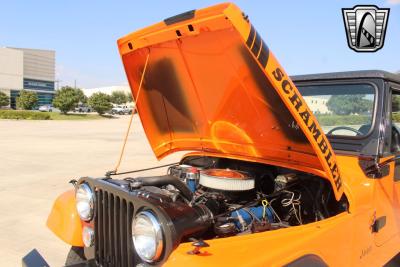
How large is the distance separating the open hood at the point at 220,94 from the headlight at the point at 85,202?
959 mm

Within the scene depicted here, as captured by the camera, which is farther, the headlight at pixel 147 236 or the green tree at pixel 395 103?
the green tree at pixel 395 103

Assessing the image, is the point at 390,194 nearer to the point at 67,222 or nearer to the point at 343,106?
the point at 343,106

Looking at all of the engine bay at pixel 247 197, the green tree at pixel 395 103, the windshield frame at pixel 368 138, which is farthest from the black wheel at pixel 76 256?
the green tree at pixel 395 103

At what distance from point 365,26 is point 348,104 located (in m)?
5.79

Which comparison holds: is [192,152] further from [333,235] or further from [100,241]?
[333,235]

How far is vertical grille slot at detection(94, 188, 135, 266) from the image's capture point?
2098mm

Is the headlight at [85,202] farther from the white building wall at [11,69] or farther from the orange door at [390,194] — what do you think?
the white building wall at [11,69]

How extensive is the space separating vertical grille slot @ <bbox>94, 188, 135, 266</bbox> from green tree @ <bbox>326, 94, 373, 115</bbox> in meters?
2.10

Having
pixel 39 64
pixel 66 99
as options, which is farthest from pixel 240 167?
pixel 39 64

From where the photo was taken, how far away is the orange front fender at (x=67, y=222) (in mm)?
2691

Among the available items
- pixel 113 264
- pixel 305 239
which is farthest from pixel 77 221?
pixel 305 239

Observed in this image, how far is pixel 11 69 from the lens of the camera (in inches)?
2916

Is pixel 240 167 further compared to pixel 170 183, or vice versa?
pixel 240 167

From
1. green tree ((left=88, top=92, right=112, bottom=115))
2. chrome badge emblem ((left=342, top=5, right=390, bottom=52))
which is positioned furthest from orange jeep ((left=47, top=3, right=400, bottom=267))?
green tree ((left=88, top=92, right=112, bottom=115))
